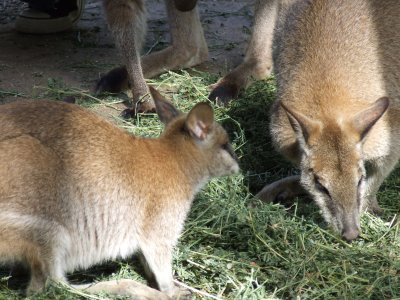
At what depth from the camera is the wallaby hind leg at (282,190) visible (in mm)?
4066

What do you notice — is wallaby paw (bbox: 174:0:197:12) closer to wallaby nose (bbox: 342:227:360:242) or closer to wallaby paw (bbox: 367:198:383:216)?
wallaby paw (bbox: 367:198:383:216)

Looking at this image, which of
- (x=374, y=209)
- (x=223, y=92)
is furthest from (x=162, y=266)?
(x=223, y=92)

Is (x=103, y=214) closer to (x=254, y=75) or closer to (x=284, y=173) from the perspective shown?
(x=284, y=173)

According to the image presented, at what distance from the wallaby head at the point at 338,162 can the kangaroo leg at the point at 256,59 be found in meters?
1.47

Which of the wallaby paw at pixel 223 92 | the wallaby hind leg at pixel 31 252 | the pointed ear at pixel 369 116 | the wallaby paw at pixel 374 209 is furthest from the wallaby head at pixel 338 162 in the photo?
the wallaby paw at pixel 223 92

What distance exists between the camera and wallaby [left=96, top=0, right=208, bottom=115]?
194 inches

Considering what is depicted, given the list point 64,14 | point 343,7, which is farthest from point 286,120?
point 64,14

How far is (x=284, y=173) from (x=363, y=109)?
32.2 inches

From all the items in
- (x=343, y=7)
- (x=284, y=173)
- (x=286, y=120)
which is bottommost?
(x=284, y=173)

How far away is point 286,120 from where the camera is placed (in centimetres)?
397

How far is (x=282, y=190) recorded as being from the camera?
4.11 metres

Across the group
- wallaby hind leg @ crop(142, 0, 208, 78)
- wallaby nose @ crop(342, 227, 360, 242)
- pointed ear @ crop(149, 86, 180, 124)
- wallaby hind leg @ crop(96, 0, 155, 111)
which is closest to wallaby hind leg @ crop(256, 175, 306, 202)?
wallaby nose @ crop(342, 227, 360, 242)

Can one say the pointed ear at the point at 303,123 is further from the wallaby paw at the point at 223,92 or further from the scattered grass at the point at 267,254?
the wallaby paw at the point at 223,92

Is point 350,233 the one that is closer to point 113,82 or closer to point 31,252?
point 31,252
